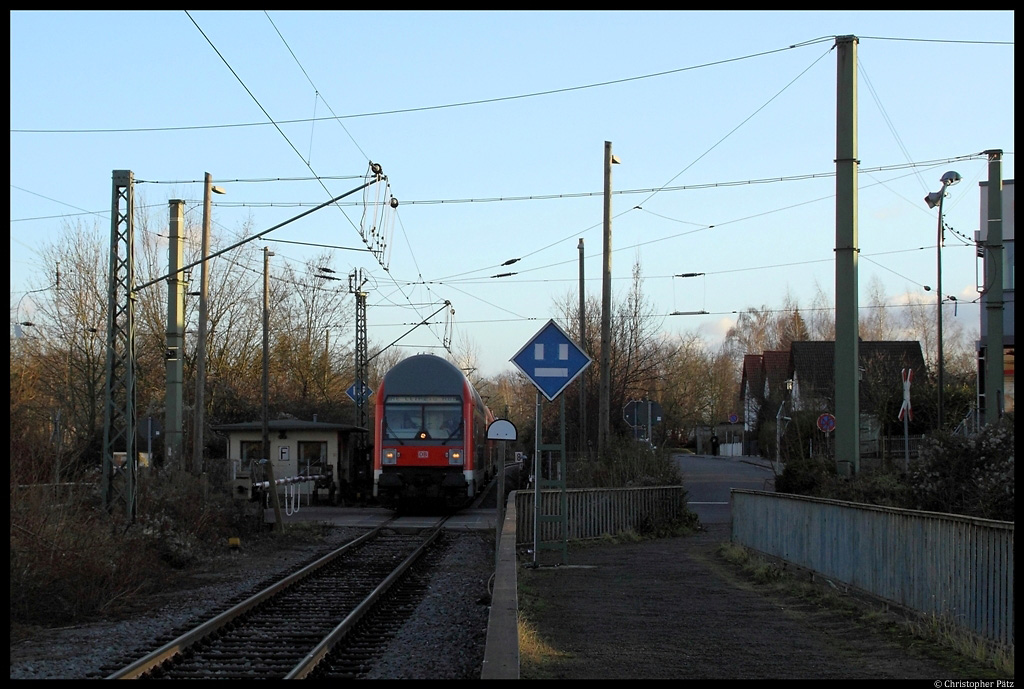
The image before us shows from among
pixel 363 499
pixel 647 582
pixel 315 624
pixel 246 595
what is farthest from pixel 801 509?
pixel 363 499

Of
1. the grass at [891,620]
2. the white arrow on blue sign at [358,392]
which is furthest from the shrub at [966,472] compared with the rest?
the white arrow on blue sign at [358,392]

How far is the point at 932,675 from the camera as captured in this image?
7273 millimetres

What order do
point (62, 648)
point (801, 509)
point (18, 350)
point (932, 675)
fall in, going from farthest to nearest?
1. point (18, 350)
2. point (801, 509)
3. point (62, 648)
4. point (932, 675)

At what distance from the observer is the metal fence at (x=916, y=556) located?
26.0ft

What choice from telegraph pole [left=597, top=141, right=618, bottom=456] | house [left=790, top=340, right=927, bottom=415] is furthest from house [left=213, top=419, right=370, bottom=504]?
house [left=790, top=340, right=927, bottom=415]

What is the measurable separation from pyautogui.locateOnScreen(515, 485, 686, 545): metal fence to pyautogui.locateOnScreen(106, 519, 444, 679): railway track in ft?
7.10

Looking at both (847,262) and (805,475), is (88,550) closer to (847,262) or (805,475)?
(805,475)

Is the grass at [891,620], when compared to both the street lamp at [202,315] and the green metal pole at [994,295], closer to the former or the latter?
the green metal pole at [994,295]

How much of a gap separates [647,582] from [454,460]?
1481 cm

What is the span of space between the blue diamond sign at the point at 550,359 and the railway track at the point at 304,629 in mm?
3206

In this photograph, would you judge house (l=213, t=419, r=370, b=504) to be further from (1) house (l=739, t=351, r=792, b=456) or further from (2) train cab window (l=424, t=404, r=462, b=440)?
(1) house (l=739, t=351, r=792, b=456)

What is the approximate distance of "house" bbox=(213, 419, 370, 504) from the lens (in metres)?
34.4

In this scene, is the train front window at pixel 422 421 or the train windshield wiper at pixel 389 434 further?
the train windshield wiper at pixel 389 434
